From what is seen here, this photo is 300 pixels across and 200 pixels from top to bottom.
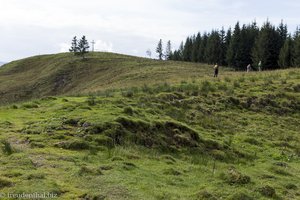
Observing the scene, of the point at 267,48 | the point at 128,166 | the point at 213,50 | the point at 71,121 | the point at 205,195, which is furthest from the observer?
the point at 213,50

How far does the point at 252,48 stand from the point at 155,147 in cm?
7228

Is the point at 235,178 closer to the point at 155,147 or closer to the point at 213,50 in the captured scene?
the point at 155,147

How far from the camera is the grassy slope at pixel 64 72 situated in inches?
2817

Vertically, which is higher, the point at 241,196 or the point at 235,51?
the point at 235,51

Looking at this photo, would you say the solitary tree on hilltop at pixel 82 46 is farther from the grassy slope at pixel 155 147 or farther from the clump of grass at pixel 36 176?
the clump of grass at pixel 36 176

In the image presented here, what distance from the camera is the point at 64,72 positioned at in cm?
8694

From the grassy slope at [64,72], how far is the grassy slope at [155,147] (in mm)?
41187

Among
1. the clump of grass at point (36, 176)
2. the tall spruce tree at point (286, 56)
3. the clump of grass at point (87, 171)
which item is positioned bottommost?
the clump of grass at point (87, 171)

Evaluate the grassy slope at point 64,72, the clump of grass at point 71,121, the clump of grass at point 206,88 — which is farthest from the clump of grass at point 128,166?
the grassy slope at point 64,72

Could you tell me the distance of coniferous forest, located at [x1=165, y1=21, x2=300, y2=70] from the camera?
3007 inches

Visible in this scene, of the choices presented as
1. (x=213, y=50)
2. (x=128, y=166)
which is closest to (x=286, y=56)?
(x=213, y=50)

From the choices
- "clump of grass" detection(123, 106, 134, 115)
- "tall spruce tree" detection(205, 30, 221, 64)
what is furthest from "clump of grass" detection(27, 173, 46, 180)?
"tall spruce tree" detection(205, 30, 221, 64)

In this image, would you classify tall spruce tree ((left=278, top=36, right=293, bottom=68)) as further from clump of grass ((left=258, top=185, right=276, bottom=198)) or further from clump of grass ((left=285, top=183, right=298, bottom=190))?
clump of grass ((left=258, top=185, right=276, bottom=198))

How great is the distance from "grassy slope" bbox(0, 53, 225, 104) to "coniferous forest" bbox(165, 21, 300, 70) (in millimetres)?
12347
